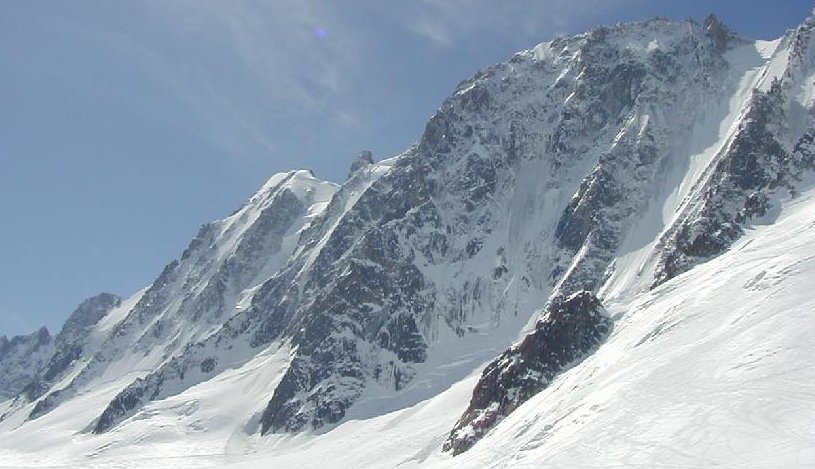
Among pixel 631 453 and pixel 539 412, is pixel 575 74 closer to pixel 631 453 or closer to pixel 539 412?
pixel 539 412

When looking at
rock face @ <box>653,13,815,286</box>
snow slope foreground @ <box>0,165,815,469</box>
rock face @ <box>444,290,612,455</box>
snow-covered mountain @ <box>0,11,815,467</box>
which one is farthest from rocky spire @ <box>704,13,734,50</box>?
rock face @ <box>444,290,612,455</box>

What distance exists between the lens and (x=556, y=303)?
3036 inches

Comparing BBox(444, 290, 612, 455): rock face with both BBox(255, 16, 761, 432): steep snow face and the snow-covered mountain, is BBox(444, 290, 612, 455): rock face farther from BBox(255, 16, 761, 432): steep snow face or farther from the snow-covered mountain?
BBox(255, 16, 761, 432): steep snow face

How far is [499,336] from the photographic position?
5541 inches

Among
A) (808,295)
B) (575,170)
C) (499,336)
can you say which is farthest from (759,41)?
(808,295)

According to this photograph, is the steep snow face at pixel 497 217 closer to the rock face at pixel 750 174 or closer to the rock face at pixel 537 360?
the rock face at pixel 750 174

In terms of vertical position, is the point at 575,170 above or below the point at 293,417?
above

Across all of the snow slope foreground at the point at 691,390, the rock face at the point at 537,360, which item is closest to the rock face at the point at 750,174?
the snow slope foreground at the point at 691,390

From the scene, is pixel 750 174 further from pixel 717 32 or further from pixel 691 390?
pixel 691 390

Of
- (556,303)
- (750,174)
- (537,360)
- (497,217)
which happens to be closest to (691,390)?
(537,360)

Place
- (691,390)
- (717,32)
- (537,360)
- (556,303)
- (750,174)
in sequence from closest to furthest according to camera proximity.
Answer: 1. (691,390)
2. (537,360)
3. (556,303)
4. (750,174)
5. (717,32)

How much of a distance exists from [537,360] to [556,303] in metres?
7.42

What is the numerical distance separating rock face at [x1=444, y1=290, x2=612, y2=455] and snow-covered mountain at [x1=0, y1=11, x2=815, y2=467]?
0.22 m

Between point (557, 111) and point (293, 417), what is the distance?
308 feet
